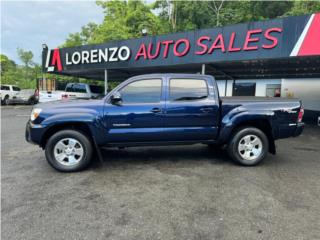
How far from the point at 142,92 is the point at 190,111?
0.98 meters

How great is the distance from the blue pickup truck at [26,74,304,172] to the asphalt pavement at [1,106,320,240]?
1.54 feet

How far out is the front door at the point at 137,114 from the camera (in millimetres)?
4281

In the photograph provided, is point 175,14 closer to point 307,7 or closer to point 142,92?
point 307,7

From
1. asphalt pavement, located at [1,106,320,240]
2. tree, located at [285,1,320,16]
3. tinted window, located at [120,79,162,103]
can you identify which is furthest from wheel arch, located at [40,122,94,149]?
tree, located at [285,1,320,16]

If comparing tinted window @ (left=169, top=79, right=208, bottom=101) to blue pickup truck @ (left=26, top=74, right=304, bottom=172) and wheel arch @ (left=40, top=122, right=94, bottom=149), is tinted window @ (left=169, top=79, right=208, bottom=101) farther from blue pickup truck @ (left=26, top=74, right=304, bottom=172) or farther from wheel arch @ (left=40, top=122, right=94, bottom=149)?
wheel arch @ (left=40, top=122, right=94, bottom=149)

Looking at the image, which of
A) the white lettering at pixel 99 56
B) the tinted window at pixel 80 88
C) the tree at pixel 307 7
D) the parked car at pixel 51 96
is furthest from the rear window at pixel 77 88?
the tree at pixel 307 7

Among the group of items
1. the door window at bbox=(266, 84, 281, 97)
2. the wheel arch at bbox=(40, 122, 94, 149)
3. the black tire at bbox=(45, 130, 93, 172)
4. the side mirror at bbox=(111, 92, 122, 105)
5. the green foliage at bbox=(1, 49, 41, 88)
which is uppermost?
the green foliage at bbox=(1, 49, 41, 88)

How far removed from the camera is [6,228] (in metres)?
2.62

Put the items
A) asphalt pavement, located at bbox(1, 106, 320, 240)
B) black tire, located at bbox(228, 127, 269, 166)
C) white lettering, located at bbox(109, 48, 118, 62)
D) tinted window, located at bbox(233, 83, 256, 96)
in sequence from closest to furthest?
asphalt pavement, located at bbox(1, 106, 320, 240) < black tire, located at bbox(228, 127, 269, 166) < white lettering, located at bbox(109, 48, 118, 62) < tinted window, located at bbox(233, 83, 256, 96)

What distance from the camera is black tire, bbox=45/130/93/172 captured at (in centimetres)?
420

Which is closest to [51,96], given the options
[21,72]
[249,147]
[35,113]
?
[35,113]

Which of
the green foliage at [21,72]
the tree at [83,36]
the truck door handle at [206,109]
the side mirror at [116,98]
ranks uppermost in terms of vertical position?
the tree at [83,36]

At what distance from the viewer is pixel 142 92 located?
14.5ft

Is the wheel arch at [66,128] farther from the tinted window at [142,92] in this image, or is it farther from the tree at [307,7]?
the tree at [307,7]
